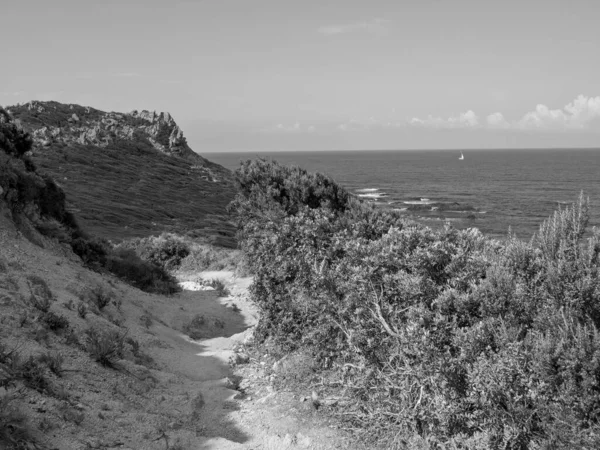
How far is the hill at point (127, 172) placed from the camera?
126 feet

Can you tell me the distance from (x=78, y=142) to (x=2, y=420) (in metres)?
59.4

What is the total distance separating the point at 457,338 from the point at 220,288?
15166 millimetres

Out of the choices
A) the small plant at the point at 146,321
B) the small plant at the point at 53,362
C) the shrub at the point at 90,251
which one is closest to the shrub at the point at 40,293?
the small plant at the point at 53,362

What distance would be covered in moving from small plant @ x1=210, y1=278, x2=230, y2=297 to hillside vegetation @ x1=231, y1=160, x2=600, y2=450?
8.51m

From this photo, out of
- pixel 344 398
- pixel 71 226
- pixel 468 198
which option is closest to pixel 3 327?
pixel 344 398

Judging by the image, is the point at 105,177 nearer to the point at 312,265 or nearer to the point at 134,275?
the point at 134,275

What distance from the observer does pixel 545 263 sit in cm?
719

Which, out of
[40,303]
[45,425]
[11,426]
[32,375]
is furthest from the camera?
[40,303]

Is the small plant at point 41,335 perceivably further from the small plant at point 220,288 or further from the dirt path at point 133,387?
the small plant at point 220,288

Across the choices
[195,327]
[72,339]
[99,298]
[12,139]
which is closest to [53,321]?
[72,339]

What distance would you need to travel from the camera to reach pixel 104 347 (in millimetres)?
9469

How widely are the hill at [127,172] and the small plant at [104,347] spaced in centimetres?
2282

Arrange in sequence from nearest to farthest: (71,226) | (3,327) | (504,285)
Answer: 1. (504,285)
2. (3,327)
3. (71,226)

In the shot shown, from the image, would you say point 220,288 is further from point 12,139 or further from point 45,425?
point 45,425
